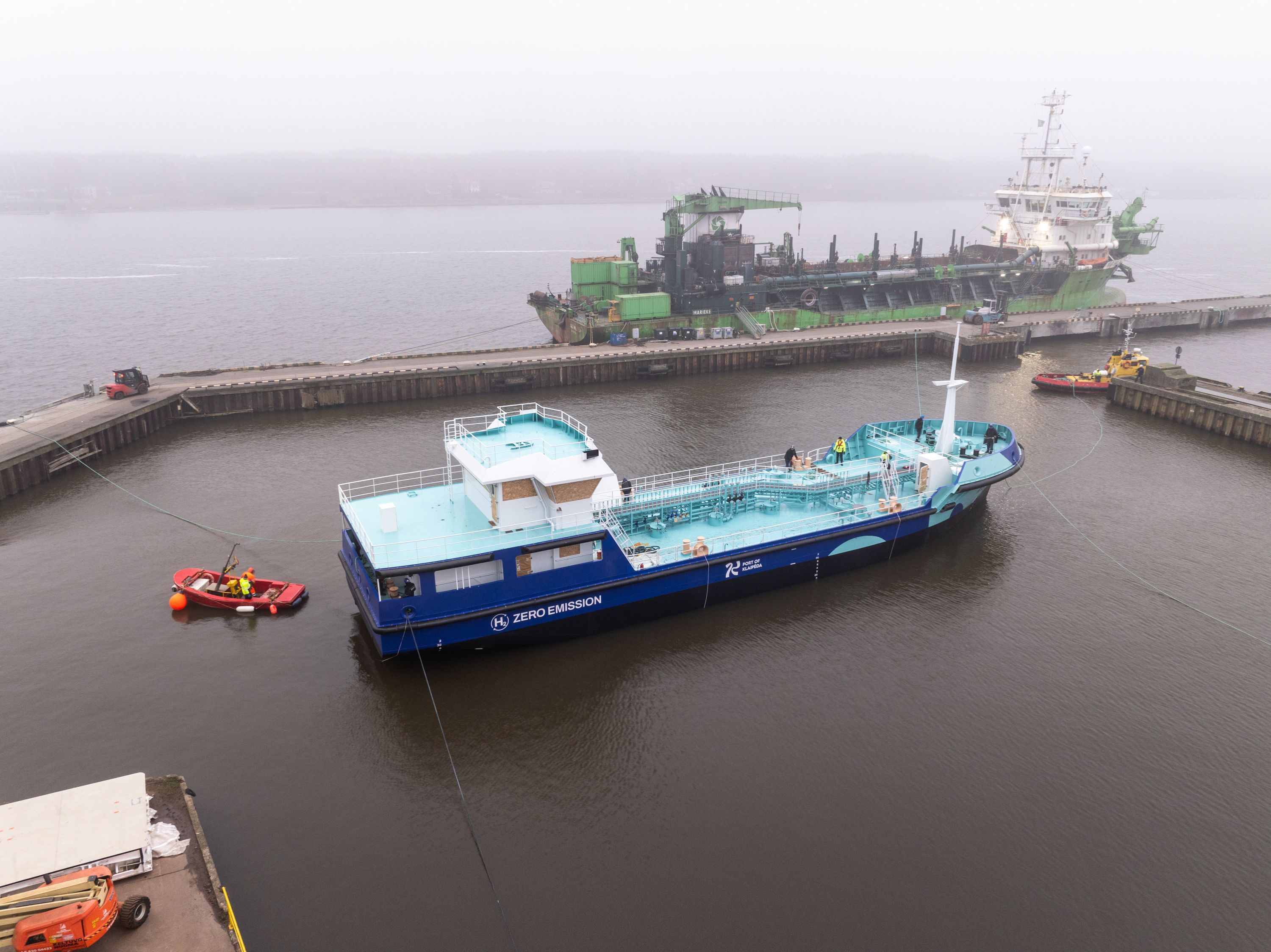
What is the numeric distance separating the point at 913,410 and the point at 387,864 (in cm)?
3353

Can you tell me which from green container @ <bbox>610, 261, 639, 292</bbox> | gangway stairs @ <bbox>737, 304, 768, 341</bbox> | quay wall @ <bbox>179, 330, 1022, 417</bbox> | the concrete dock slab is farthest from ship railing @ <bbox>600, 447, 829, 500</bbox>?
green container @ <bbox>610, 261, 639, 292</bbox>

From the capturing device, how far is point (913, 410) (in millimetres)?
39188

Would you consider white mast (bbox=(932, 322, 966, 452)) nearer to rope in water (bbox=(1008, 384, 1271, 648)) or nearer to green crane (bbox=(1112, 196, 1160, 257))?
rope in water (bbox=(1008, 384, 1271, 648))

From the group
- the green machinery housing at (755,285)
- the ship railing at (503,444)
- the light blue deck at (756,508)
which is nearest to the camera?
the ship railing at (503,444)

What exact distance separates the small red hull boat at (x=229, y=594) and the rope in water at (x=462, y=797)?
4.89 m

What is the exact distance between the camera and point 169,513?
26.7m

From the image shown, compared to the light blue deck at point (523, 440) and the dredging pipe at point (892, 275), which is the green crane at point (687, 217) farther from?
the light blue deck at point (523, 440)

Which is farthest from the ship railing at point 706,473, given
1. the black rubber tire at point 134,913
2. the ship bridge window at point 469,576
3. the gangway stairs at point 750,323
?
the gangway stairs at point 750,323

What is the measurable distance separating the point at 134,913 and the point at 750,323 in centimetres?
4626

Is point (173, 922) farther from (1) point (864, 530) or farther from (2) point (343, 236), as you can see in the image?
(2) point (343, 236)

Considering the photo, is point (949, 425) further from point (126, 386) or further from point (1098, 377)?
point (126, 386)

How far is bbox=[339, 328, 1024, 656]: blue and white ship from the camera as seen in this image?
58.5 feet

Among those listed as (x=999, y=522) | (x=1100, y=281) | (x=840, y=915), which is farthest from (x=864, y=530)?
(x=1100, y=281)

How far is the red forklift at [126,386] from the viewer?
35656 millimetres
